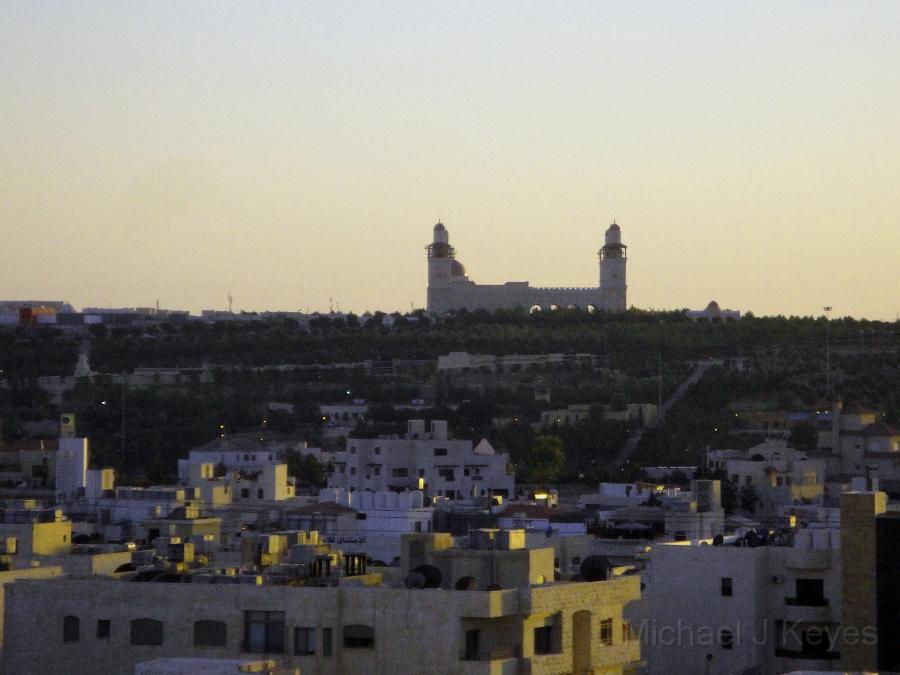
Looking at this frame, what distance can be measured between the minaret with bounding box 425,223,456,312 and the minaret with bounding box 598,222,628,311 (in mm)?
7775

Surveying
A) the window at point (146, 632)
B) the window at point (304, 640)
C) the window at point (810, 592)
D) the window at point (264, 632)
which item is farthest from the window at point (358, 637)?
the window at point (810, 592)

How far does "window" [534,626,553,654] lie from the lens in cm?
1786

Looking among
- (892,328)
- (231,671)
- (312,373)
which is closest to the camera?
(231,671)

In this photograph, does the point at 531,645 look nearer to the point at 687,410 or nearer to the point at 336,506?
the point at 336,506

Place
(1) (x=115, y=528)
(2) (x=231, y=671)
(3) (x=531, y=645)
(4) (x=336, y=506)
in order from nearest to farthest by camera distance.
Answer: (2) (x=231, y=671)
(3) (x=531, y=645)
(1) (x=115, y=528)
(4) (x=336, y=506)

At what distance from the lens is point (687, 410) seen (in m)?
74.1

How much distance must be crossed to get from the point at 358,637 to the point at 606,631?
2.15m

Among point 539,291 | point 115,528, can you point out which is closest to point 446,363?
point 539,291

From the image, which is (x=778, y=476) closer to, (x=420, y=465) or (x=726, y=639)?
(x=420, y=465)

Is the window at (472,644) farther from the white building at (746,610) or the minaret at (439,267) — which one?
the minaret at (439,267)

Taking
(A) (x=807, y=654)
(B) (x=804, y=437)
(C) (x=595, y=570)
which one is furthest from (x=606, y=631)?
(B) (x=804, y=437)

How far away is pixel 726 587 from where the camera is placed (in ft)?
73.5

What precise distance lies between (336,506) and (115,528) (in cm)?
590

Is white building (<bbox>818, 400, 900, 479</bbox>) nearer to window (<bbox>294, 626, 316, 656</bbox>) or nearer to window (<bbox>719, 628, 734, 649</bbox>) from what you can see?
window (<bbox>719, 628, 734, 649</bbox>)
